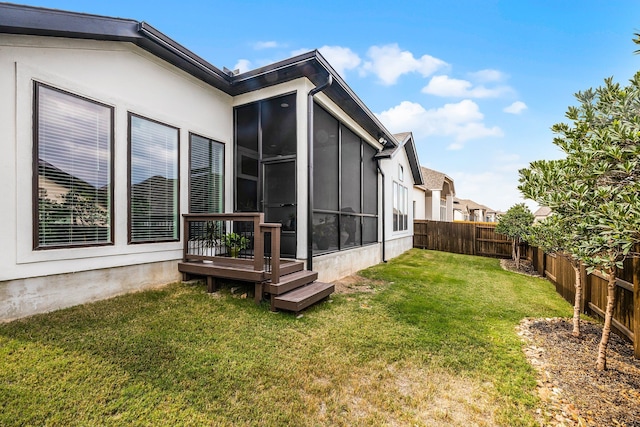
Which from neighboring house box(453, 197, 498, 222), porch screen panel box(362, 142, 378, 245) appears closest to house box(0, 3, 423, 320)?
porch screen panel box(362, 142, 378, 245)

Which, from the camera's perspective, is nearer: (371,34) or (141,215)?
(141,215)

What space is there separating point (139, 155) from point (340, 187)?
169 inches

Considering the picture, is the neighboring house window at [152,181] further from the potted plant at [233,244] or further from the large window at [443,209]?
the large window at [443,209]

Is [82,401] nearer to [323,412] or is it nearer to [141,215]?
[323,412]

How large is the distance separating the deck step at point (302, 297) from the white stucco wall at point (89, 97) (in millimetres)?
2249

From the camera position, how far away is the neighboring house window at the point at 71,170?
3.47 metres

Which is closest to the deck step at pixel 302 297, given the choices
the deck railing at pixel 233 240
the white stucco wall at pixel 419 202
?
the deck railing at pixel 233 240

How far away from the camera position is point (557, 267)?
6539mm

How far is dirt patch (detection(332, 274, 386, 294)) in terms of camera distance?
222 inches

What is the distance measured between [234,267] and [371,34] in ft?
29.3

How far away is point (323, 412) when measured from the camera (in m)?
2.06

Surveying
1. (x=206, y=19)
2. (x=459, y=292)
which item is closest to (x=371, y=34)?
(x=206, y=19)

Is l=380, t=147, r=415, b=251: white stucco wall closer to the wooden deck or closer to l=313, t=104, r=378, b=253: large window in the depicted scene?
l=313, t=104, r=378, b=253: large window

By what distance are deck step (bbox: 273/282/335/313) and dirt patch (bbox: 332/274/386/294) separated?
0.96 meters
